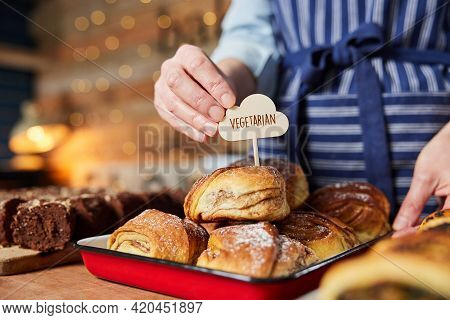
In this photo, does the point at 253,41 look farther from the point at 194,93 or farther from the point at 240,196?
the point at 240,196

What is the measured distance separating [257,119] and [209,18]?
2.69 meters

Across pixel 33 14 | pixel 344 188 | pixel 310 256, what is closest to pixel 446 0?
pixel 344 188

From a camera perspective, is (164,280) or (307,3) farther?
(307,3)

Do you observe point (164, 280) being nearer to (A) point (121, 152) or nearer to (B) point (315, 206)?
(B) point (315, 206)

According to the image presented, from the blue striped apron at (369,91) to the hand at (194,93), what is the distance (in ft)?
1.49

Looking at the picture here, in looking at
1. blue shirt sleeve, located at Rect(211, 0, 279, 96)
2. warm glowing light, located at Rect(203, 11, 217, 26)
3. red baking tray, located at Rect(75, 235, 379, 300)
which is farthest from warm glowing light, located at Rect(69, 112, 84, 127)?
red baking tray, located at Rect(75, 235, 379, 300)

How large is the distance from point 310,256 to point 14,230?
2.41 ft

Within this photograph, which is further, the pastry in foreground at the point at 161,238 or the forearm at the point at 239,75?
the forearm at the point at 239,75

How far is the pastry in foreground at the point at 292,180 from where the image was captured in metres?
1.12

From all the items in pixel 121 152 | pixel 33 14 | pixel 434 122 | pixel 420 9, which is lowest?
pixel 121 152

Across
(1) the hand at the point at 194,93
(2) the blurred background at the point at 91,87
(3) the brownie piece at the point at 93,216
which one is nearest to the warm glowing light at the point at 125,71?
(2) the blurred background at the point at 91,87

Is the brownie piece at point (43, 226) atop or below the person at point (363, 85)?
below

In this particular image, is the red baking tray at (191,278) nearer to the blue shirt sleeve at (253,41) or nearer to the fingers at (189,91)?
the fingers at (189,91)
